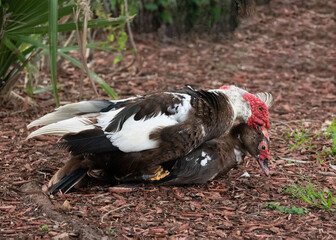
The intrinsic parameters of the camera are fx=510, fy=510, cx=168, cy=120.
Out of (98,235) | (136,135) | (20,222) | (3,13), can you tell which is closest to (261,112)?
(136,135)

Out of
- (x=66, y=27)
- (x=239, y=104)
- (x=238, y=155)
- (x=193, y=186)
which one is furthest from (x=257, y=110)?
(x=66, y=27)

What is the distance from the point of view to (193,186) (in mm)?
4055

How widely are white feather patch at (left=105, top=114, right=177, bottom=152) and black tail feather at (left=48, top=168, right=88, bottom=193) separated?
353mm

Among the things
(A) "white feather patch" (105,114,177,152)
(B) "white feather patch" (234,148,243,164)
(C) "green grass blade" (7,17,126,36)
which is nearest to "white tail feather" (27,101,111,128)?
(A) "white feather patch" (105,114,177,152)

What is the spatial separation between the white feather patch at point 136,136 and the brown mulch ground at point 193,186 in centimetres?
36

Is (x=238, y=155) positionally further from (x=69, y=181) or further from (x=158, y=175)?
(x=69, y=181)

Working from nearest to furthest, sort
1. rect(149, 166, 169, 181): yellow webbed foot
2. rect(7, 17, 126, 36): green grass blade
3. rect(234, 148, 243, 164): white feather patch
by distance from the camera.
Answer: rect(149, 166, 169, 181): yellow webbed foot < rect(234, 148, 243, 164): white feather patch < rect(7, 17, 126, 36): green grass blade

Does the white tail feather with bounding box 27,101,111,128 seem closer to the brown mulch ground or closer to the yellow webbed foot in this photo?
the brown mulch ground

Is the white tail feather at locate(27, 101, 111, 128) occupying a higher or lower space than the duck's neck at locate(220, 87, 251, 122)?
higher

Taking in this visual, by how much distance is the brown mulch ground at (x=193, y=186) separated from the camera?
3279mm

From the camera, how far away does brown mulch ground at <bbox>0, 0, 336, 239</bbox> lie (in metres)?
3.28

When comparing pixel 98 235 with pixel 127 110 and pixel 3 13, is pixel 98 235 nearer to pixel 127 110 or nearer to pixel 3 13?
pixel 127 110

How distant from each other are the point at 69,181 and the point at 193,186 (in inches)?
38.5

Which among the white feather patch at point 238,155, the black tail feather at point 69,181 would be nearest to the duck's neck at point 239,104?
the white feather patch at point 238,155
